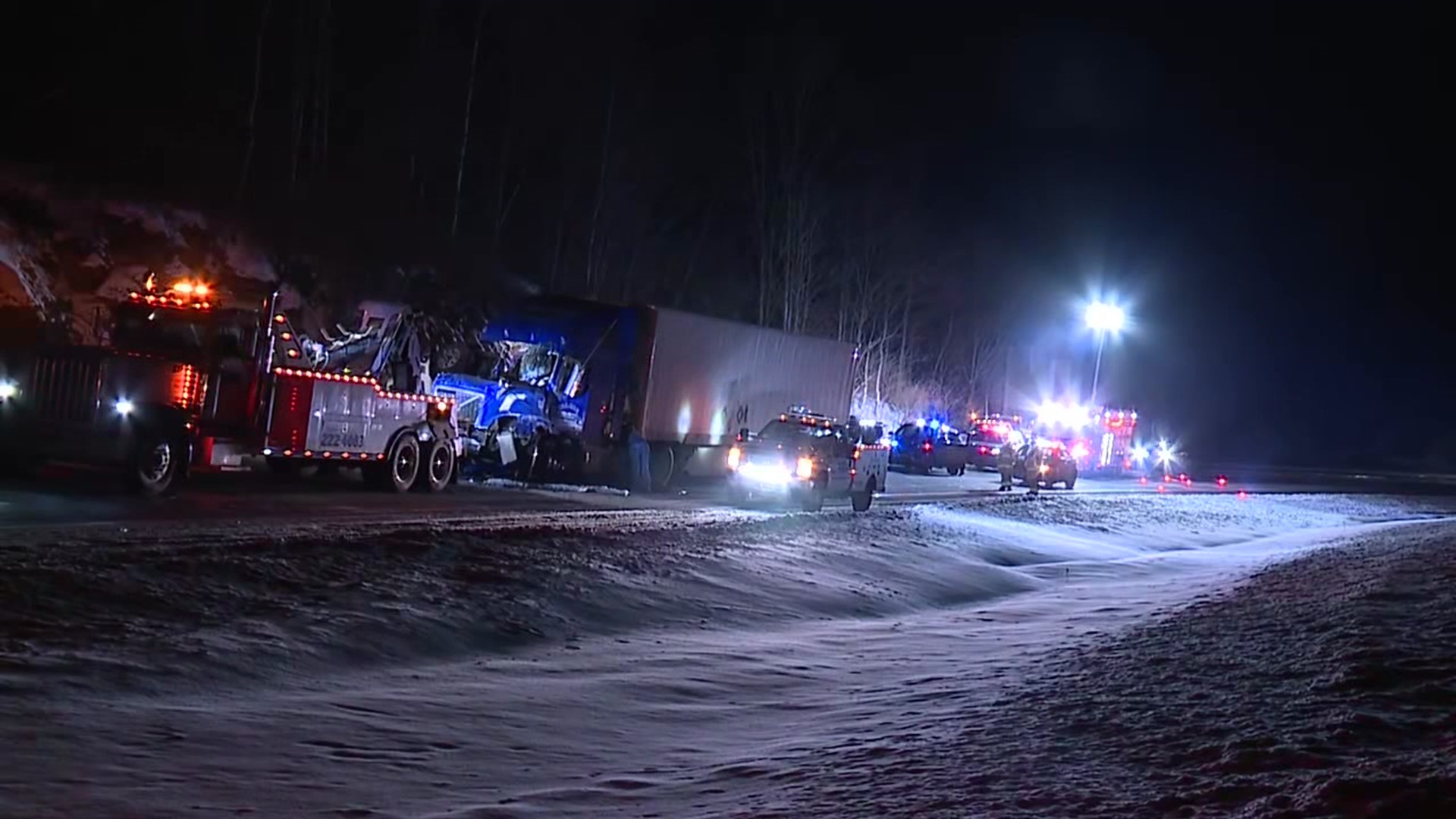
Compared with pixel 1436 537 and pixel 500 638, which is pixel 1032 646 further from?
pixel 1436 537

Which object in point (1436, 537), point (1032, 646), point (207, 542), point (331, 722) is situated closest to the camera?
point (331, 722)

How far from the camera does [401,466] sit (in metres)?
26.4

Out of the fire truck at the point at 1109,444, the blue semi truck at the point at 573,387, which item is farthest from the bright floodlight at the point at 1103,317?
the blue semi truck at the point at 573,387

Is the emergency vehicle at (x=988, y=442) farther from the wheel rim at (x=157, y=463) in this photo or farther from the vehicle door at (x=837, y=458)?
the wheel rim at (x=157, y=463)

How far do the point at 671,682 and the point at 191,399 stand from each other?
12244 mm

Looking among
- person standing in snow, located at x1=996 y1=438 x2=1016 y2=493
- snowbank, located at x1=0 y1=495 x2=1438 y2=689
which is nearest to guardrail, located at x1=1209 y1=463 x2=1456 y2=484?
person standing in snow, located at x1=996 y1=438 x2=1016 y2=493

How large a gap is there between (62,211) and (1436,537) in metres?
29.2

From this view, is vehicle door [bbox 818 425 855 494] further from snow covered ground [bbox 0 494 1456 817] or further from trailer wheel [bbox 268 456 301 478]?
trailer wheel [bbox 268 456 301 478]

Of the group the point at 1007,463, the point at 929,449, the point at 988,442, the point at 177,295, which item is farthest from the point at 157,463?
the point at 988,442

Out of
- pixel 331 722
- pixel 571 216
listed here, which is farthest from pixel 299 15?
pixel 331 722

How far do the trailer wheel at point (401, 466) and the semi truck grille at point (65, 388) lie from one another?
616 centimetres

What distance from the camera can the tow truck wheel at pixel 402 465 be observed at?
26094 mm

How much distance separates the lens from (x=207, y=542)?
1577cm

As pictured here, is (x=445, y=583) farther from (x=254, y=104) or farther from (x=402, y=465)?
(x=254, y=104)
